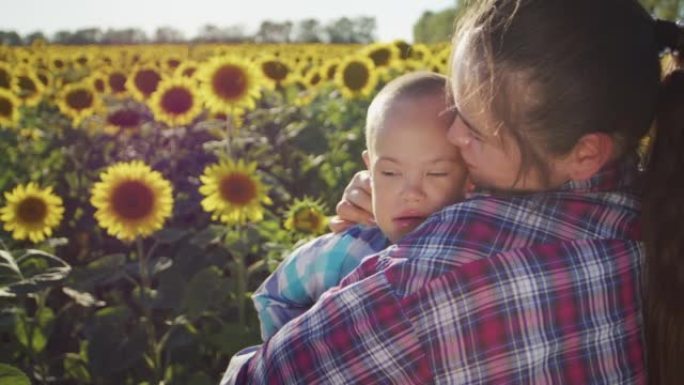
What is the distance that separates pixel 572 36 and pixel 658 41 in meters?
0.18

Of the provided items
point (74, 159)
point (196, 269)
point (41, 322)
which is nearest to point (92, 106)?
point (74, 159)

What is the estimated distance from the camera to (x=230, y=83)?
337 cm

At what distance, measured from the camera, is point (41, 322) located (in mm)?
2262

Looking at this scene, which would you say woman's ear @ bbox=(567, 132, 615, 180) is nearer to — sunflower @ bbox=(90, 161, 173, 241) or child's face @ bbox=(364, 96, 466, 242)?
child's face @ bbox=(364, 96, 466, 242)

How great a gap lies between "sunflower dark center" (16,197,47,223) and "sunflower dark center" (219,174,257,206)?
0.55m

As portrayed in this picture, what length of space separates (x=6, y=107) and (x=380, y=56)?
9.00 feet

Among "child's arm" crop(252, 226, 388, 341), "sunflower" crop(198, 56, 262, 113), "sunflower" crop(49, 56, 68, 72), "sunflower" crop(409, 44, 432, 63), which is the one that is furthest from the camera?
"sunflower" crop(49, 56, 68, 72)

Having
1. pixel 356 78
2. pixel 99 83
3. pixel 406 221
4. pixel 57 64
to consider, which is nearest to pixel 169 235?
pixel 406 221

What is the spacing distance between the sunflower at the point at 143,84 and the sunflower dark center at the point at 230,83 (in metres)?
1.64

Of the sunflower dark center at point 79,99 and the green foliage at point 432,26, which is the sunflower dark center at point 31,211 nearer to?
the sunflower dark center at point 79,99

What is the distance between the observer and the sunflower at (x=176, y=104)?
3.92 meters

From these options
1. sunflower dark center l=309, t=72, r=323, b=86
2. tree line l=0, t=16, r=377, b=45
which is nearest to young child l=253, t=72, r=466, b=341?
sunflower dark center l=309, t=72, r=323, b=86

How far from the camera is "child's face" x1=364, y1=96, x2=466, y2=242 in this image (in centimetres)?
133

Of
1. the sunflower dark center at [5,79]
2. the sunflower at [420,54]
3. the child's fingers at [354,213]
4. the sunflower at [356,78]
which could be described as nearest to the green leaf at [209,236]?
the child's fingers at [354,213]
